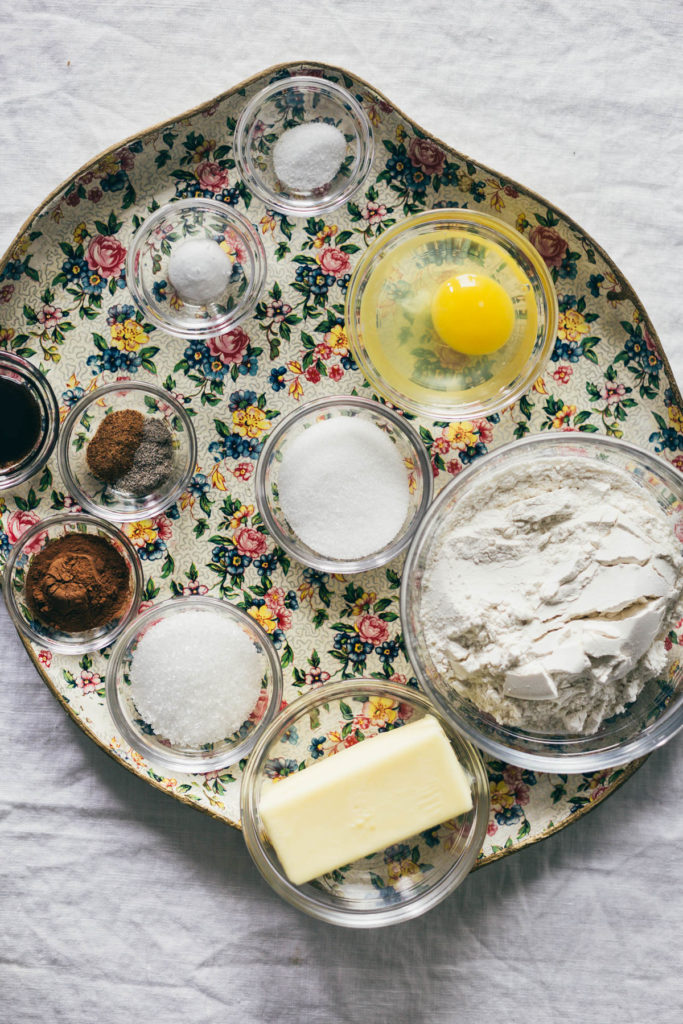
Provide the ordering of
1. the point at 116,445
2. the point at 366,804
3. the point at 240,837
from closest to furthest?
1. the point at 366,804
2. the point at 116,445
3. the point at 240,837

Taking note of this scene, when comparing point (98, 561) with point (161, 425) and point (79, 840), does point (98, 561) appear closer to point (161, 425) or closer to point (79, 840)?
point (161, 425)

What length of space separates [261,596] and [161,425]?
0.50 meters

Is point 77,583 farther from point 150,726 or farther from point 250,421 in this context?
point 250,421

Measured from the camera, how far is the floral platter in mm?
Result: 1836

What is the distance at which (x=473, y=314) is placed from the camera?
1.78 metres

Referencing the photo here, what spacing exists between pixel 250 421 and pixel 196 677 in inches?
25.8

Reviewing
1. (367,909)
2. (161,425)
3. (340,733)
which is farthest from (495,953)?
(161,425)

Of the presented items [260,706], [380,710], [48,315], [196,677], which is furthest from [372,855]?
[48,315]

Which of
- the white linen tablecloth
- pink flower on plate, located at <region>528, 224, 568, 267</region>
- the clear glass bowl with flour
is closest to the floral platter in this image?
pink flower on plate, located at <region>528, 224, 568, 267</region>

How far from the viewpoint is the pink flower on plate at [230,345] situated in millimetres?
1865

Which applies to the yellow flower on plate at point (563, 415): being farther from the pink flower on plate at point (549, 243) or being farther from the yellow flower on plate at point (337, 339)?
the yellow flower on plate at point (337, 339)

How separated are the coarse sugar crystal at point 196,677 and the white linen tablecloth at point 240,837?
0.94ft

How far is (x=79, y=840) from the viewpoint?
6.51 ft

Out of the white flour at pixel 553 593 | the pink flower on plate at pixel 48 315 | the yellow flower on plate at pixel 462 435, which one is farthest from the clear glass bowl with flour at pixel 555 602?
the pink flower on plate at pixel 48 315
